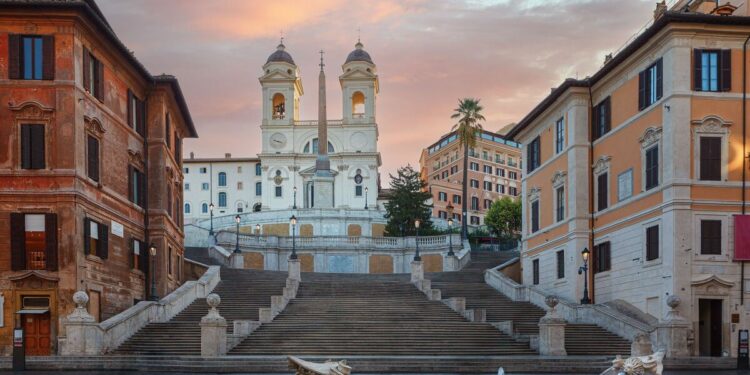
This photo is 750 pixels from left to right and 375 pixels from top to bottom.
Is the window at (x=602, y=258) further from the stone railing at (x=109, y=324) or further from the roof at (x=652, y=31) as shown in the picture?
the stone railing at (x=109, y=324)

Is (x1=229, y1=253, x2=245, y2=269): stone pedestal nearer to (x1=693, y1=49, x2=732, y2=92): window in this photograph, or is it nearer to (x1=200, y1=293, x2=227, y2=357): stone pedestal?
(x1=200, y1=293, x2=227, y2=357): stone pedestal

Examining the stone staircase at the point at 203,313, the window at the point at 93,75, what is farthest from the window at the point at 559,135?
the window at the point at 93,75

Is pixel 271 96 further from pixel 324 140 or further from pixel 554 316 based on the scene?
pixel 554 316

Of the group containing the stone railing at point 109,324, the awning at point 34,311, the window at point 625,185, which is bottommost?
the stone railing at point 109,324

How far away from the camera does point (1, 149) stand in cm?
3066

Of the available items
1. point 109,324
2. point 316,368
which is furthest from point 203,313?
point 316,368

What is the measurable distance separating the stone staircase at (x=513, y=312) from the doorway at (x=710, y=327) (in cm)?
283

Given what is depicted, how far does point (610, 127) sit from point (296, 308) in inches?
626

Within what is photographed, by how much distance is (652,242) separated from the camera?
32.8 meters

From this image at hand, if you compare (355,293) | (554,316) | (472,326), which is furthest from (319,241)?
(554,316)

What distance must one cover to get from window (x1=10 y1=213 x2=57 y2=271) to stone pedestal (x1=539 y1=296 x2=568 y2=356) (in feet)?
56.2

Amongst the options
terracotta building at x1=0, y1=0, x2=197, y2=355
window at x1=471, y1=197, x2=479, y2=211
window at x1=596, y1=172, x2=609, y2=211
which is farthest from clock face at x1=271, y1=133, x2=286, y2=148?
terracotta building at x1=0, y1=0, x2=197, y2=355

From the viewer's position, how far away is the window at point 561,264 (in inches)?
1652

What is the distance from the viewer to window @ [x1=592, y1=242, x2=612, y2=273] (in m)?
37.4
